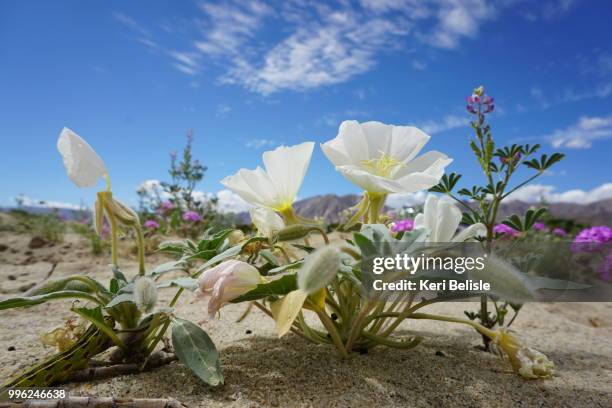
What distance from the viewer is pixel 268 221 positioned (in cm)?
145

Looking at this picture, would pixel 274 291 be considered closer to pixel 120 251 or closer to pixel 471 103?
pixel 471 103

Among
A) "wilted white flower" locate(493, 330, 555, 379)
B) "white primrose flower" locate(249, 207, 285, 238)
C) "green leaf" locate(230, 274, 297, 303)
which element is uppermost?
"white primrose flower" locate(249, 207, 285, 238)

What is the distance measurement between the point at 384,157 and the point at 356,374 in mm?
680

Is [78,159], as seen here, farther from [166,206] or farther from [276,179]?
[166,206]

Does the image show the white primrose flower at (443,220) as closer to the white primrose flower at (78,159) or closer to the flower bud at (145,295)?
the flower bud at (145,295)

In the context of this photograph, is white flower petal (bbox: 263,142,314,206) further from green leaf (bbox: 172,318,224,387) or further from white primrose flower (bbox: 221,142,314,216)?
green leaf (bbox: 172,318,224,387)

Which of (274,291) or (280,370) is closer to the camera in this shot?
(274,291)

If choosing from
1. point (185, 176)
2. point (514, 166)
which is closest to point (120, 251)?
point (185, 176)

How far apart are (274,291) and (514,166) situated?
45.8 inches

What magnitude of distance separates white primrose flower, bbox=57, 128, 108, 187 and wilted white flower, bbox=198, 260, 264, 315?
52 cm

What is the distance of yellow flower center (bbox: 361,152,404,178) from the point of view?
1388 millimetres

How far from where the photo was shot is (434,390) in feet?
4.34

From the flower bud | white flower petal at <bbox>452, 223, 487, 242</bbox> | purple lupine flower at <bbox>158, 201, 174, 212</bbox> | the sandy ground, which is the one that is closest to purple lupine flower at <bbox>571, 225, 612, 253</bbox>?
the sandy ground

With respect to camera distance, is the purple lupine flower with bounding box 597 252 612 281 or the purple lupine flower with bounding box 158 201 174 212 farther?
the purple lupine flower with bounding box 158 201 174 212
